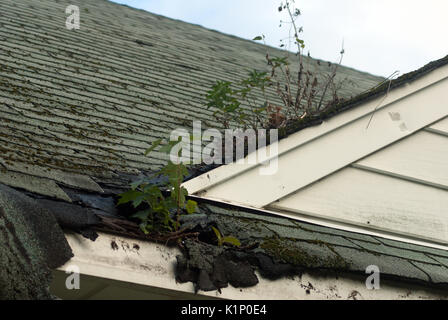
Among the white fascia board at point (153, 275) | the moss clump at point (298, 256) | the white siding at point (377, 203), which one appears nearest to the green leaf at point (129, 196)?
the white fascia board at point (153, 275)

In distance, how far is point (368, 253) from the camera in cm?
287

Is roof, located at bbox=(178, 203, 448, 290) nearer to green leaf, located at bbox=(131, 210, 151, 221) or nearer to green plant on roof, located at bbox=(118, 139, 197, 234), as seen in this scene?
green plant on roof, located at bbox=(118, 139, 197, 234)

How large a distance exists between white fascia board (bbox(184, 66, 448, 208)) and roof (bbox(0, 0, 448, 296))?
157 millimetres

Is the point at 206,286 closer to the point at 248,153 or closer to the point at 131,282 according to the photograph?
the point at 131,282

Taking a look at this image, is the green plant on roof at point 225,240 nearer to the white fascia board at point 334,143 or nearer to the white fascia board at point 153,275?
the white fascia board at point 153,275

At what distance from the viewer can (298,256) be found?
8.49ft

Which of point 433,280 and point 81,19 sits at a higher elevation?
point 81,19

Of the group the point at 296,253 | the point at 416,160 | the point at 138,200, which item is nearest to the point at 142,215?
the point at 138,200

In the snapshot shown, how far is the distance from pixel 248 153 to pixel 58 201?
1.17 m

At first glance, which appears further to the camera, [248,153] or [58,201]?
[248,153]

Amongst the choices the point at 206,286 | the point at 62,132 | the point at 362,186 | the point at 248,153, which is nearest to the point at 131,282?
the point at 206,286

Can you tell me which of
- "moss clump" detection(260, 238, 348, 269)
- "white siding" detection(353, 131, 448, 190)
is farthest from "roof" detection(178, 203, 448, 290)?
"white siding" detection(353, 131, 448, 190)

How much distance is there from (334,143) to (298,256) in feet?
3.32

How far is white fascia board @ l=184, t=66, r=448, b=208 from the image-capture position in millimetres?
3037
